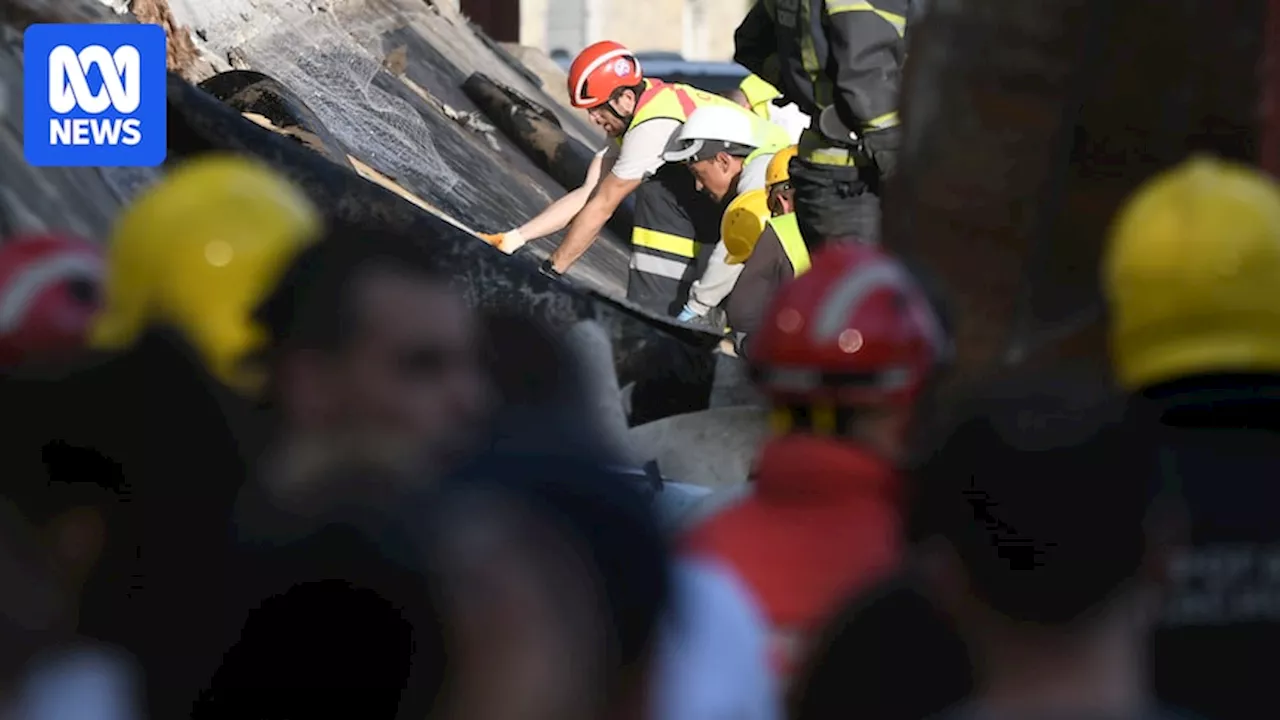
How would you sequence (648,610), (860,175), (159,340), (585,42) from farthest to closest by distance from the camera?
1. (585,42)
2. (860,175)
3. (159,340)
4. (648,610)

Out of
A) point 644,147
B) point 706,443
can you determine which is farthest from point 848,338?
point 644,147

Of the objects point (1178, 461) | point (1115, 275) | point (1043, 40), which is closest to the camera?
point (1178, 461)

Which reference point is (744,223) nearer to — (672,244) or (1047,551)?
(672,244)

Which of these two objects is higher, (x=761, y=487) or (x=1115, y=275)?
(x=1115, y=275)

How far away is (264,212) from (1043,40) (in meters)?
1.58

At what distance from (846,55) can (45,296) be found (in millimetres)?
4089

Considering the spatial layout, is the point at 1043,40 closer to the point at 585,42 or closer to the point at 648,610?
the point at 648,610

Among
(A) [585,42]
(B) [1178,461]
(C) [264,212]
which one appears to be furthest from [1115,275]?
(A) [585,42]

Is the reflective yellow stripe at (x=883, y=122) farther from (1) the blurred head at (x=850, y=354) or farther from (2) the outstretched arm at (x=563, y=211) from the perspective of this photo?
(1) the blurred head at (x=850, y=354)

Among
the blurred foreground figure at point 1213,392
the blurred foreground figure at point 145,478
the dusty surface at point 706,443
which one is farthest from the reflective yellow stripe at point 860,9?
the blurred foreground figure at point 145,478

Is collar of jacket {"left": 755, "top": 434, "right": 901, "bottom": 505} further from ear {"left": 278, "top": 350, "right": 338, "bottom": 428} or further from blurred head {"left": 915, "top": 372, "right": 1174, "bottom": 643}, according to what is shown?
ear {"left": 278, "top": 350, "right": 338, "bottom": 428}

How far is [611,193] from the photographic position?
699 cm

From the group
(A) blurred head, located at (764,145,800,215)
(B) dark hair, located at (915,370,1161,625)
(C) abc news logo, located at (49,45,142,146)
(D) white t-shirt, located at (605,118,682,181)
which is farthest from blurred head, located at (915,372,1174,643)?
(D) white t-shirt, located at (605,118,682,181)

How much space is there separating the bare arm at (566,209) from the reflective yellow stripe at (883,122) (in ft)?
4.46
